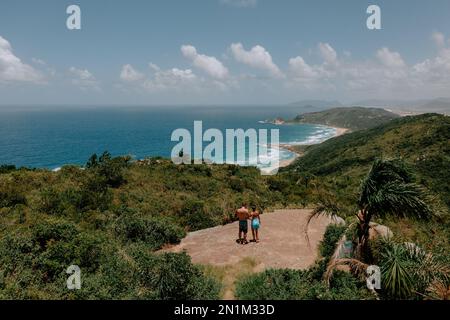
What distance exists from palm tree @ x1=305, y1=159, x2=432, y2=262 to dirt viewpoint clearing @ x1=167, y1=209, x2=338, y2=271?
281cm

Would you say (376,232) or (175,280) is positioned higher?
(376,232)

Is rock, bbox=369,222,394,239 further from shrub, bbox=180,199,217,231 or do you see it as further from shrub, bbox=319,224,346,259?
shrub, bbox=180,199,217,231

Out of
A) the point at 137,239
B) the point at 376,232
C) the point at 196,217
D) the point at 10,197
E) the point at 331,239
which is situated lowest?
the point at 196,217

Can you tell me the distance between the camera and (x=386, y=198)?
26.2ft

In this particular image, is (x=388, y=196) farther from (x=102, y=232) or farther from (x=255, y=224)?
(x=102, y=232)

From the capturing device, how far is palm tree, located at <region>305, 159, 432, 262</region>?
25.9 ft

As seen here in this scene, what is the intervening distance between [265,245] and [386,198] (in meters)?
5.53

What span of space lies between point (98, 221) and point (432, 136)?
→ 71120 millimetres

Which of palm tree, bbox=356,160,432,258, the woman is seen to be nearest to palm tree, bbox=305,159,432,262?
palm tree, bbox=356,160,432,258

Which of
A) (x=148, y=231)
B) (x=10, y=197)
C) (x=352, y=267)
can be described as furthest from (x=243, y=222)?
(x=10, y=197)

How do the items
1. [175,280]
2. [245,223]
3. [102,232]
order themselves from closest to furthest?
[175,280], [245,223], [102,232]

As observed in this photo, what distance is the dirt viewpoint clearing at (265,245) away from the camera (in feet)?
35.9

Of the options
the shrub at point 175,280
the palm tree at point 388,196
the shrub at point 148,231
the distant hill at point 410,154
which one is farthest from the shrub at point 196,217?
the distant hill at point 410,154

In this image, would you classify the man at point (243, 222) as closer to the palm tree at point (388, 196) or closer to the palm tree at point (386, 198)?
the palm tree at point (386, 198)
